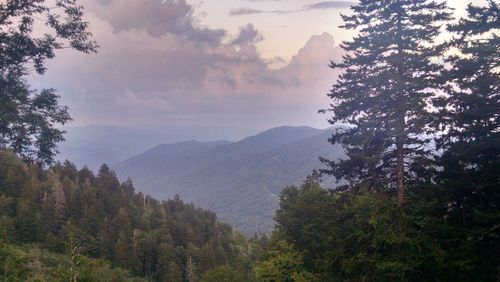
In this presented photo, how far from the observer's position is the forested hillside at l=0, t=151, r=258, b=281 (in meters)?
79.4

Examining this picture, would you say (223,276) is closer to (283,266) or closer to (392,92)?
(283,266)

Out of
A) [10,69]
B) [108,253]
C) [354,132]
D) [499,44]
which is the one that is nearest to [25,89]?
[10,69]

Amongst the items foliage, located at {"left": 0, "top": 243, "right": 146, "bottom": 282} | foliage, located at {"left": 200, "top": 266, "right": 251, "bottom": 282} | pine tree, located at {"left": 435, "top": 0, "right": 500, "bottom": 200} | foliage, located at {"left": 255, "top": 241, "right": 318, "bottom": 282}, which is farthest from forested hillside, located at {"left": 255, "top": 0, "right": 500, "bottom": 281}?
foliage, located at {"left": 200, "top": 266, "right": 251, "bottom": 282}

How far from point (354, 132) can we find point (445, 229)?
7.06 metres

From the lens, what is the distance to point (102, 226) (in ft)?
320

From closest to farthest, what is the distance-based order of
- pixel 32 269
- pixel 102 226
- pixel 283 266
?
1. pixel 283 266
2. pixel 32 269
3. pixel 102 226

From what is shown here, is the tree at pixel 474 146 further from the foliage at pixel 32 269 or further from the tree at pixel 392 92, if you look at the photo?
the foliage at pixel 32 269

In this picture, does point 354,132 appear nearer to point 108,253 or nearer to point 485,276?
point 485,276

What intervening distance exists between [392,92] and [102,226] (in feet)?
306

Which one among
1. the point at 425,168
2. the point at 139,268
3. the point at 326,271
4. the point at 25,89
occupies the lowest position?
the point at 139,268

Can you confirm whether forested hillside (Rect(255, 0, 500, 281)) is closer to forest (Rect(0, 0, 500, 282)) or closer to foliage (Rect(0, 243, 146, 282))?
forest (Rect(0, 0, 500, 282))

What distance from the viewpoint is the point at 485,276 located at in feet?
53.8

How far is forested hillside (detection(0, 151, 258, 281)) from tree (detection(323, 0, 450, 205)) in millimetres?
51888

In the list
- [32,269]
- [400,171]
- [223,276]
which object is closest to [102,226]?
[223,276]
